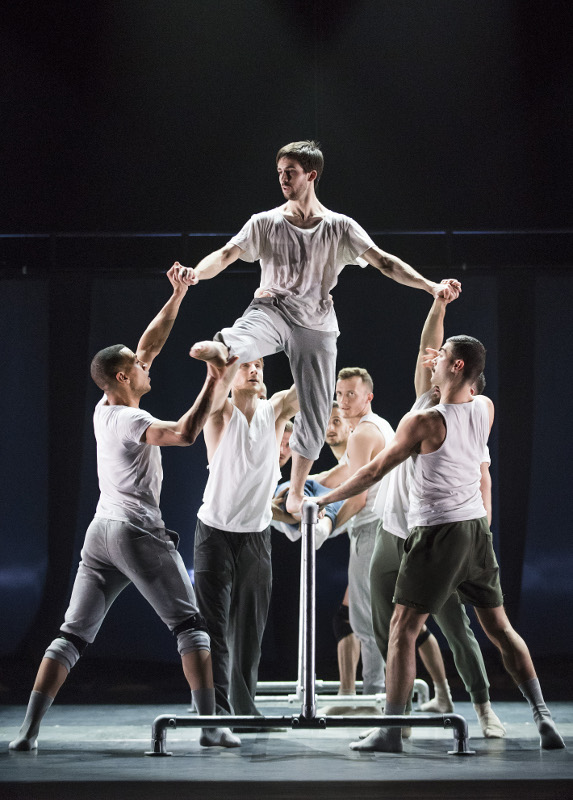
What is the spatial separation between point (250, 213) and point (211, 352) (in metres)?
2.85

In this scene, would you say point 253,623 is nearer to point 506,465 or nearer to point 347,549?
point 347,549

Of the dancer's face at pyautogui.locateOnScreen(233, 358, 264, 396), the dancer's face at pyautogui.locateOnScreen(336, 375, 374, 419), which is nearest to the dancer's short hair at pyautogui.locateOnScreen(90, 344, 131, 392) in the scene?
the dancer's face at pyautogui.locateOnScreen(233, 358, 264, 396)

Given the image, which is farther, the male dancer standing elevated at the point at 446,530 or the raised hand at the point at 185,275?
the raised hand at the point at 185,275

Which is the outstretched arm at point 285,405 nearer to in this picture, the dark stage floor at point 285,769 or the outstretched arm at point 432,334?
the outstretched arm at point 432,334

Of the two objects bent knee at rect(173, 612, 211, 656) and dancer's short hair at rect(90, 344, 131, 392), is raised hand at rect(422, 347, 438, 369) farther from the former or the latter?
bent knee at rect(173, 612, 211, 656)

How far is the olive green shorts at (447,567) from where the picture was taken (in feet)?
10.6

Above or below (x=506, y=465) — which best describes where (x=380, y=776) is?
below

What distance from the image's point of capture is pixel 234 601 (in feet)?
12.9

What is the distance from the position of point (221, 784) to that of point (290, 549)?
10.3 feet

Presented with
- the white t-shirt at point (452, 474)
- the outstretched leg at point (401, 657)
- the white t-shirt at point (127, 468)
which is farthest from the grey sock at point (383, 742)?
the white t-shirt at point (127, 468)

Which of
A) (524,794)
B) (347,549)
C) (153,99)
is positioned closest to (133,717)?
(347,549)

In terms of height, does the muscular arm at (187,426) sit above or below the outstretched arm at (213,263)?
below

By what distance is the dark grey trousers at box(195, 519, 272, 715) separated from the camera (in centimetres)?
380

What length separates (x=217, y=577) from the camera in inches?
152
